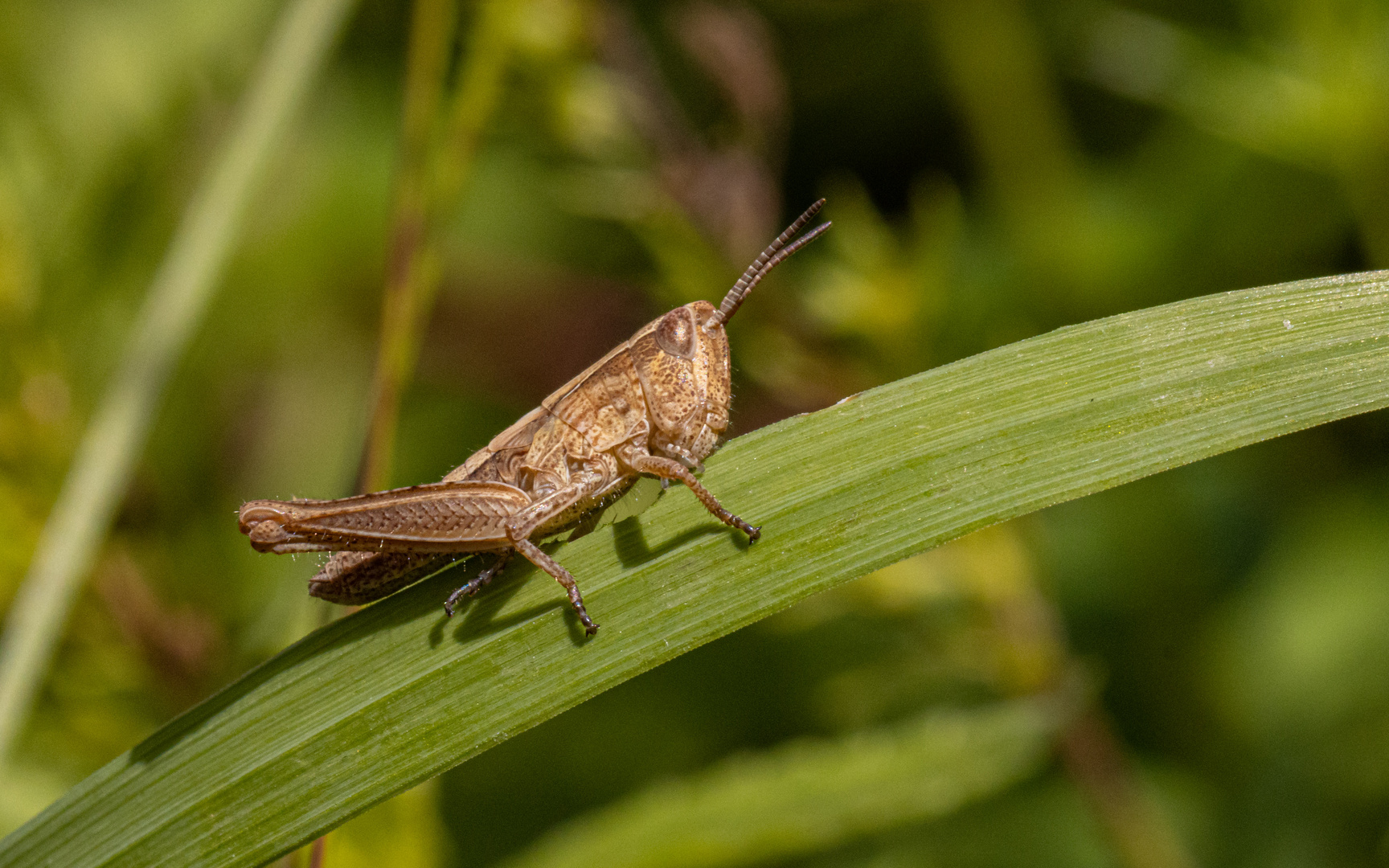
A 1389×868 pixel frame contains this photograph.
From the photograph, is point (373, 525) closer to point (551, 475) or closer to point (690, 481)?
point (551, 475)

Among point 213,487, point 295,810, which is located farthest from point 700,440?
point 213,487

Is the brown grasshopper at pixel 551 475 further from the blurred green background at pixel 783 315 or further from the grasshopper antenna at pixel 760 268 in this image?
the blurred green background at pixel 783 315

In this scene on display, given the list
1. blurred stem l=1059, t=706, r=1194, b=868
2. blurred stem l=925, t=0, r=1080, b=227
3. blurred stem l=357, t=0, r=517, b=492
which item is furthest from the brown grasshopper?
blurred stem l=925, t=0, r=1080, b=227

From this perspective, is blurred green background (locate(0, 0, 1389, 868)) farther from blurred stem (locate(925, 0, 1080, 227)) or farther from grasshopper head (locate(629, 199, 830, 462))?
grasshopper head (locate(629, 199, 830, 462))

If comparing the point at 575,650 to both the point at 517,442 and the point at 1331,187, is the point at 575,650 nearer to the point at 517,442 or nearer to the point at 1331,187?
the point at 517,442

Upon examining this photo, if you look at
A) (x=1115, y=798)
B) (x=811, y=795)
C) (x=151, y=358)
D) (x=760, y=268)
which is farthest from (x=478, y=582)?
(x=1115, y=798)

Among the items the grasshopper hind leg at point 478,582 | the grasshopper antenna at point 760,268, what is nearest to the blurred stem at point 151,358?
the grasshopper hind leg at point 478,582

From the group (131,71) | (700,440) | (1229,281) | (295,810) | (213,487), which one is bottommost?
(295,810)
